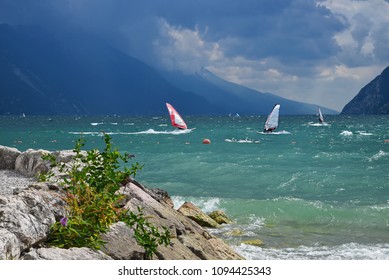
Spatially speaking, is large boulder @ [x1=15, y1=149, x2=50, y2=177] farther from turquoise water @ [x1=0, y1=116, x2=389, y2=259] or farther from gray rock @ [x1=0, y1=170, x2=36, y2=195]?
turquoise water @ [x1=0, y1=116, x2=389, y2=259]

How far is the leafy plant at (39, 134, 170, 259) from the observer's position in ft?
13.5

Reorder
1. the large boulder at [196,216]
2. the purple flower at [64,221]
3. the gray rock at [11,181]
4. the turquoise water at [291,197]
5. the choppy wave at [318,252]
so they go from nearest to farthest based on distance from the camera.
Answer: the purple flower at [64,221]
the gray rock at [11,181]
the choppy wave at [318,252]
the turquoise water at [291,197]
the large boulder at [196,216]

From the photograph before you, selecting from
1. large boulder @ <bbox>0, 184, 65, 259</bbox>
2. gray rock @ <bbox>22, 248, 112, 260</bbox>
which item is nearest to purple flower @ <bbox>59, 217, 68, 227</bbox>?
large boulder @ <bbox>0, 184, 65, 259</bbox>

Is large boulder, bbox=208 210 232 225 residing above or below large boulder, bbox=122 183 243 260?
below

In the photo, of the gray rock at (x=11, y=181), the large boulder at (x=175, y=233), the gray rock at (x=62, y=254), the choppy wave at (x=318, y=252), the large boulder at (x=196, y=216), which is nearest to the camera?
the gray rock at (x=62, y=254)

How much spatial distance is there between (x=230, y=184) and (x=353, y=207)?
6813 mm

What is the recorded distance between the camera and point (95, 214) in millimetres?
4441

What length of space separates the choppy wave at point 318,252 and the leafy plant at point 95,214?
5.12m

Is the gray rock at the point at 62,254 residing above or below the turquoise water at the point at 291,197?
above

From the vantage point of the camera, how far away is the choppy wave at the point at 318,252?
959cm

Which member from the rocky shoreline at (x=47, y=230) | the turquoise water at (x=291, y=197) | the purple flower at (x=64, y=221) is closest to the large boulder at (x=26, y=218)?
the rocky shoreline at (x=47, y=230)

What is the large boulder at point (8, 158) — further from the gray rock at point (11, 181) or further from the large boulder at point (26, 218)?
the large boulder at point (26, 218)

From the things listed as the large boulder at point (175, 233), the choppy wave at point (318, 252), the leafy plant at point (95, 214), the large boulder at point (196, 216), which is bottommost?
the choppy wave at point (318, 252)

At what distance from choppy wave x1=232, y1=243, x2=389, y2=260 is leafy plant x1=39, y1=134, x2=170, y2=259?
5119 mm
